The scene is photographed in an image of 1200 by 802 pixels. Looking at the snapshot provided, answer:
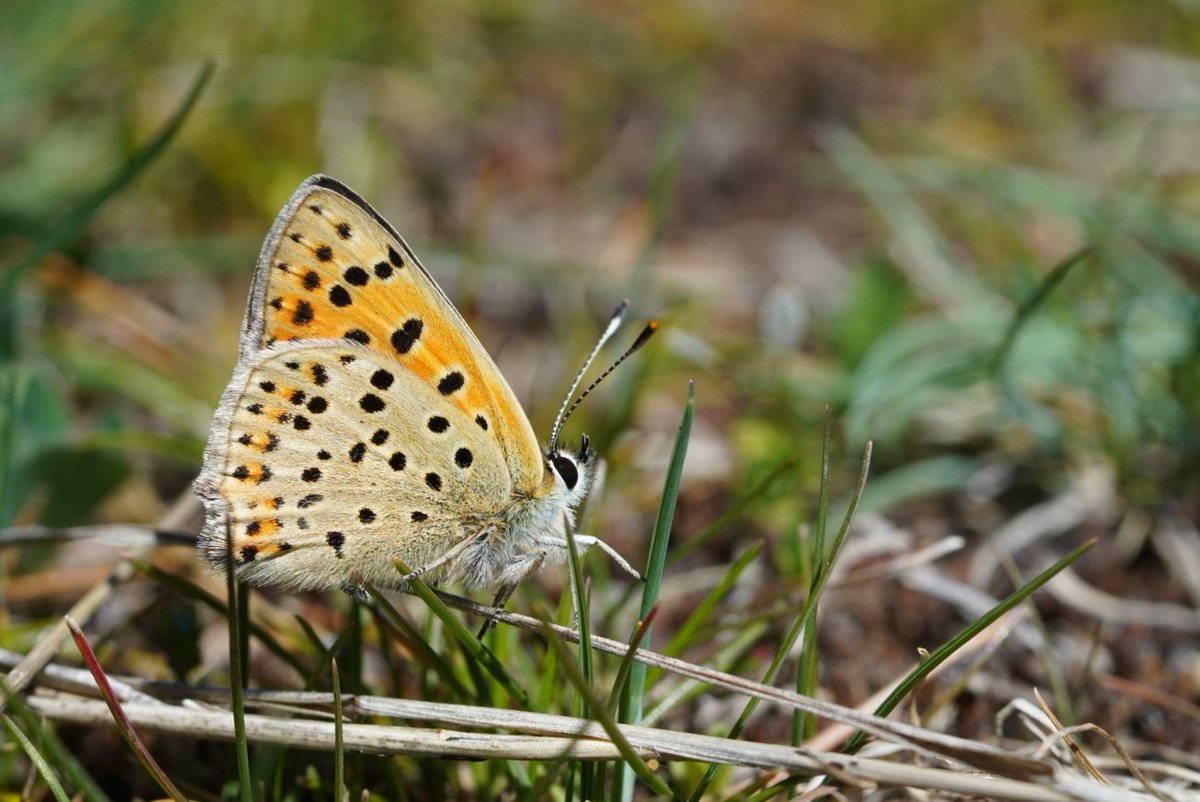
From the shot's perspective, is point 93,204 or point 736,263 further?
point 736,263

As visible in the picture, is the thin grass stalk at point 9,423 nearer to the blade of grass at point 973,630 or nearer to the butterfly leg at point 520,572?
the butterfly leg at point 520,572

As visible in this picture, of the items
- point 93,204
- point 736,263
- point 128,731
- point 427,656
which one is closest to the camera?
point 128,731

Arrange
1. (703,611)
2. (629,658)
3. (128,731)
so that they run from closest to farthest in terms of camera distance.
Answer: (629,658) → (128,731) → (703,611)

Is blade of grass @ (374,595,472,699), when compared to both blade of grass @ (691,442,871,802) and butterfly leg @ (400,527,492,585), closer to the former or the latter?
butterfly leg @ (400,527,492,585)

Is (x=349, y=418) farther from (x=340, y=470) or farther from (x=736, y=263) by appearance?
(x=736, y=263)

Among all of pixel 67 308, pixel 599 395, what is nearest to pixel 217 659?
pixel 599 395

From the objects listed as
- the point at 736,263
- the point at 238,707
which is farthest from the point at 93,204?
the point at 736,263

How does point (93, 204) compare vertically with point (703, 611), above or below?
above
